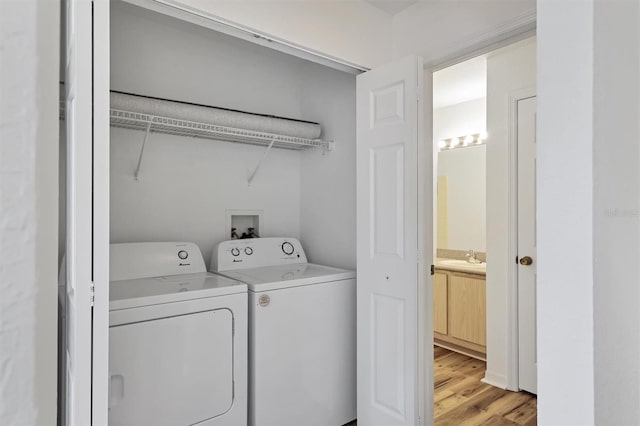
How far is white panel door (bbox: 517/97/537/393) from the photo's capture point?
2.77 metres

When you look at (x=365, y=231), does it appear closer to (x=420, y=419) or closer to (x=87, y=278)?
(x=420, y=419)

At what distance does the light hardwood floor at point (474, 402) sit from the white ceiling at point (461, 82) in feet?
8.59

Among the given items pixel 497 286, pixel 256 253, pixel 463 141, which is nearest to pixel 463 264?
pixel 497 286

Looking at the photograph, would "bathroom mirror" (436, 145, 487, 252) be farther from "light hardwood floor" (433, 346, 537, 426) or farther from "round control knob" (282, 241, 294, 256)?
"round control knob" (282, 241, 294, 256)

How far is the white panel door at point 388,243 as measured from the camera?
192cm

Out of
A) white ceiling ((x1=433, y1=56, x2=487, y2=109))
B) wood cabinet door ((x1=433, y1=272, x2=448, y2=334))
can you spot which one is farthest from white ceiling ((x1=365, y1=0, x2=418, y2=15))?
wood cabinet door ((x1=433, y1=272, x2=448, y2=334))

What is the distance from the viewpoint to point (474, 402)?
2699 millimetres

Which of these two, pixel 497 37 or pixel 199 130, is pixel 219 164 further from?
pixel 497 37

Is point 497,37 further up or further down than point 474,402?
further up

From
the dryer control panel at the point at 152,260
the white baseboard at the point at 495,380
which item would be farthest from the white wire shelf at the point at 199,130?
the white baseboard at the point at 495,380

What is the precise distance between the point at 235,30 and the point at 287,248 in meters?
1.55

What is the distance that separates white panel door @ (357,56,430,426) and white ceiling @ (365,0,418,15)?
17.1 inches

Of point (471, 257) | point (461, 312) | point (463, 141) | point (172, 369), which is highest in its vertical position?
point (463, 141)

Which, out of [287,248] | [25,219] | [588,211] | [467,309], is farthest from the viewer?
[467,309]
